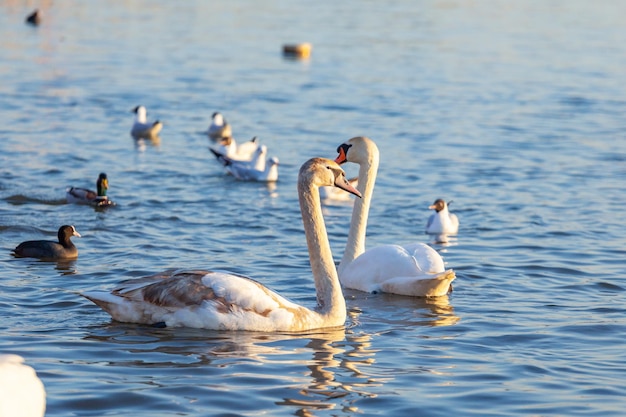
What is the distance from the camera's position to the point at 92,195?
51.4ft

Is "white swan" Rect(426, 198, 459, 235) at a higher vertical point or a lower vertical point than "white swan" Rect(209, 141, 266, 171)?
lower

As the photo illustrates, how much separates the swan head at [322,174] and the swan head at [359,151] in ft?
8.73

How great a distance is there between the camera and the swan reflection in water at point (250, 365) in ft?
26.6

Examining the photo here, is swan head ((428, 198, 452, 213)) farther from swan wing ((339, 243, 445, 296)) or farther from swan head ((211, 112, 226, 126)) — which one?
swan head ((211, 112, 226, 126))

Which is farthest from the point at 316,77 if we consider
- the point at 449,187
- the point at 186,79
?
the point at 449,187

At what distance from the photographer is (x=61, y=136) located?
20922mm

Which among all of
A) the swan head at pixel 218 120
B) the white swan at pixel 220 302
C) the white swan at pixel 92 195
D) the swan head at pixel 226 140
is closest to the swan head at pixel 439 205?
the white swan at pixel 92 195

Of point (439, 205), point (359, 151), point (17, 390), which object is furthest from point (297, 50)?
point (17, 390)

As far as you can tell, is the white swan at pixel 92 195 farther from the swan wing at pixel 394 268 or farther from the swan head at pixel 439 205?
the swan wing at pixel 394 268

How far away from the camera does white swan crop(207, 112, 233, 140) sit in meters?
21.9

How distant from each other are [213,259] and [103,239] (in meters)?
1.70

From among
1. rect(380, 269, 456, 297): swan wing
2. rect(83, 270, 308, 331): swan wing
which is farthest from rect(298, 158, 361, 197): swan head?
rect(380, 269, 456, 297): swan wing

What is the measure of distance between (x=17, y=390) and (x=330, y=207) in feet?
38.7

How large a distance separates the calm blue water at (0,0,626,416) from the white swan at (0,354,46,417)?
1974 millimetres
